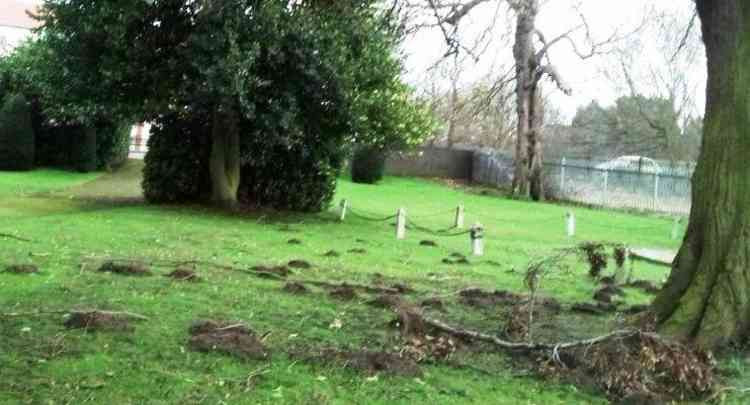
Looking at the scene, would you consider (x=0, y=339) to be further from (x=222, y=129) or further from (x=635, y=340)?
(x=222, y=129)

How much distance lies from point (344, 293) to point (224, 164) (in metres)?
12.4

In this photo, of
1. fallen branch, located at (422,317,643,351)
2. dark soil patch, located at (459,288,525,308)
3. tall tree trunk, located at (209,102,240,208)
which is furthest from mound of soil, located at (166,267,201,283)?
tall tree trunk, located at (209,102,240,208)

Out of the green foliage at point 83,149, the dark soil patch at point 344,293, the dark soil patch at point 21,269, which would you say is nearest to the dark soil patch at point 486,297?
the dark soil patch at point 344,293

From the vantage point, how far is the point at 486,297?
944cm

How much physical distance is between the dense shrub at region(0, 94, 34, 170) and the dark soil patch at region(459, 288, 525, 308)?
25.7m

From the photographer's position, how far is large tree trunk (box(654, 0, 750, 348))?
664cm

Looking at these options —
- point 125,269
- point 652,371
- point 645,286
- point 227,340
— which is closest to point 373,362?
point 227,340

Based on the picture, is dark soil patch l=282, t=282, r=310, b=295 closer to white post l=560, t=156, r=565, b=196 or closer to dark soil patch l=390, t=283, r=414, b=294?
dark soil patch l=390, t=283, r=414, b=294

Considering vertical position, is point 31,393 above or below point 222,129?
below

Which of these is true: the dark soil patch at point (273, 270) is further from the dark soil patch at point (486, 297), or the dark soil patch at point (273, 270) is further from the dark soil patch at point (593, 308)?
the dark soil patch at point (593, 308)

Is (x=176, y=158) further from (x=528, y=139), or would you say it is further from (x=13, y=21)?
(x=13, y=21)

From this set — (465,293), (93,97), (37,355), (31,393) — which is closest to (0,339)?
(37,355)

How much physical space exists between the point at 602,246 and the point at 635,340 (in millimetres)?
2051

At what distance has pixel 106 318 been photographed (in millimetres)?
6723
